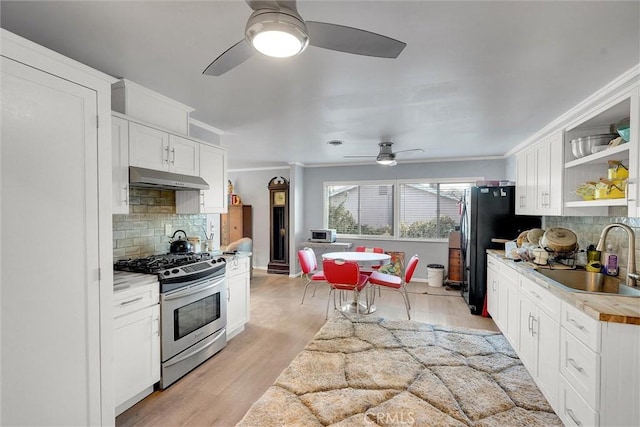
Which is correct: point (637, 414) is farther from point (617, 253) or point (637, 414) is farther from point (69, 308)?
point (69, 308)

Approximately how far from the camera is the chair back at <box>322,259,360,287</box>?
3447 millimetres

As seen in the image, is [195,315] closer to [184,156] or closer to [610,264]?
[184,156]

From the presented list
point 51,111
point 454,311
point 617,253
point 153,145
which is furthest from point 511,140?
point 51,111

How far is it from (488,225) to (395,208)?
2142 mm

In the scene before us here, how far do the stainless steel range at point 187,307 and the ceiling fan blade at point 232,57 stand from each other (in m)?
1.56

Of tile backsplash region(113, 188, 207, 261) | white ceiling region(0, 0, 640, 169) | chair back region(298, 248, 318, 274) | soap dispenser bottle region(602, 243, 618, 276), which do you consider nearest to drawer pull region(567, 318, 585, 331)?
soap dispenser bottle region(602, 243, 618, 276)

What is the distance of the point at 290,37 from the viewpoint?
122 cm

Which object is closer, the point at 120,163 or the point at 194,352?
the point at 120,163

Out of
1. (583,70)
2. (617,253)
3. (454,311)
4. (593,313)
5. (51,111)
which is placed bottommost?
(454,311)

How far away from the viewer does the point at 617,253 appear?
2.41 metres

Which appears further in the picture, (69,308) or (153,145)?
(153,145)

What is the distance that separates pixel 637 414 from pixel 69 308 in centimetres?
288

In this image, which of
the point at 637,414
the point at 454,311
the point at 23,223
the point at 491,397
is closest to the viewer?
the point at 23,223

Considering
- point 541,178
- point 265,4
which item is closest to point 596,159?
point 541,178
